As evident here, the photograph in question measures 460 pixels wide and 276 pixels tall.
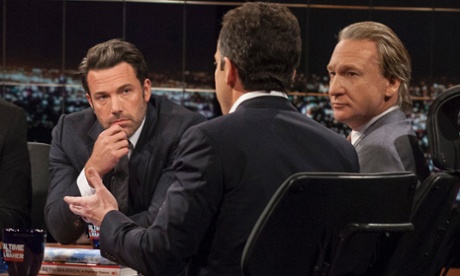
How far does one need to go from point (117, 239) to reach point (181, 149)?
0.26m

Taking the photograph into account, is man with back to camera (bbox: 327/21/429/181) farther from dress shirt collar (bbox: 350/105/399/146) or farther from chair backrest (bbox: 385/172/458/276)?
chair backrest (bbox: 385/172/458/276)

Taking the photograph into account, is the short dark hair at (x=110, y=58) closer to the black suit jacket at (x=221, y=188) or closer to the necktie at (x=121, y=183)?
the necktie at (x=121, y=183)

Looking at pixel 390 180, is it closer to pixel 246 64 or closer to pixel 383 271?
pixel 383 271

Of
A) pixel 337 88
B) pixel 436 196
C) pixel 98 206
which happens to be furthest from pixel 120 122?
pixel 436 196

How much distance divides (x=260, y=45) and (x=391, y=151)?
54 centimetres

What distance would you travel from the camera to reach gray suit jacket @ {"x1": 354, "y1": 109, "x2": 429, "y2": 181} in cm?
211

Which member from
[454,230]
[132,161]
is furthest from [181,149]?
[132,161]

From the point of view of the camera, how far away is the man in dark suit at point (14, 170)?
2.91 metres

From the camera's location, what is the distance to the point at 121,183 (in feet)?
9.34

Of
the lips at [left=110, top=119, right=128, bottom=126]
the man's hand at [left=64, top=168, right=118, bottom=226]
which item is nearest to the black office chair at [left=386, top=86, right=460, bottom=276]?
the man's hand at [left=64, top=168, right=118, bottom=226]

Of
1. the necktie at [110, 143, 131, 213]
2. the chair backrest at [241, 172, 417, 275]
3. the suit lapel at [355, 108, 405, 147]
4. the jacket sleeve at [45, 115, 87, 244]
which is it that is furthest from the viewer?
the necktie at [110, 143, 131, 213]

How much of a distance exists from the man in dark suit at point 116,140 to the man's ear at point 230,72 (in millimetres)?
933

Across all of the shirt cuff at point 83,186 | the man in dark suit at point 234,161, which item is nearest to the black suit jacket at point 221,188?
the man in dark suit at point 234,161

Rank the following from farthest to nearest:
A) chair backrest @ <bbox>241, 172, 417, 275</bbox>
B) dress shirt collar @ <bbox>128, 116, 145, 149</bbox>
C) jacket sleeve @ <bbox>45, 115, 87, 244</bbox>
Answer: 1. dress shirt collar @ <bbox>128, 116, 145, 149</bbox>
2. jacket sleeve @ <bbox>45, 115, 87, 244</bbox>
3. chair backrest @ <bbox>241, 172, 417, 275</bbox>
